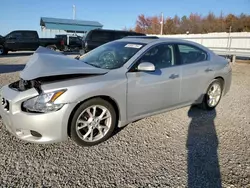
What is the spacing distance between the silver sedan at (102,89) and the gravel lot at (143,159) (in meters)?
0.25

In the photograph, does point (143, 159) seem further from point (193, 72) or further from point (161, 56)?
point (193, 72)

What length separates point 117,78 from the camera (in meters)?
3.15

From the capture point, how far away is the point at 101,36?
12438 mm

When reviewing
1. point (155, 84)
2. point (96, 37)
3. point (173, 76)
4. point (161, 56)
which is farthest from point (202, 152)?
point (96, 37)

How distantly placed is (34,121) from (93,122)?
800 mm

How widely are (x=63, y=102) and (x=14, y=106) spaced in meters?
0.61

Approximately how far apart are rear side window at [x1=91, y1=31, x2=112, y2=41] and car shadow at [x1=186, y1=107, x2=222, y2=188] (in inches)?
358

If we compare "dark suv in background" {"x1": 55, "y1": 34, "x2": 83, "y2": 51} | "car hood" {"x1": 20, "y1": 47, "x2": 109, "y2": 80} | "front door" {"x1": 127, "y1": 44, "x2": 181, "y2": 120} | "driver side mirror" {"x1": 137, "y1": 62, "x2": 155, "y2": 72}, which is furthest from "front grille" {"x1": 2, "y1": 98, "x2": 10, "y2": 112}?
"dark suv in background" {"x1": 55, "y1": 34, "x2": 83, "y2": 51}

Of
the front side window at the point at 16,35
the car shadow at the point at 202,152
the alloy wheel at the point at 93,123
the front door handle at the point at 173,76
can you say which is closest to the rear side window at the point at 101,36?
the front side window at the point at 16,35

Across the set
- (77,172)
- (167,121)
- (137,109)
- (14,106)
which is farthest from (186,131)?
(14,106)

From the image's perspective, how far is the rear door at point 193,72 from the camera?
4.03m

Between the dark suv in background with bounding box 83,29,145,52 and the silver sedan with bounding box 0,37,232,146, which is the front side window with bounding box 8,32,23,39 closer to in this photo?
the dark suv in background with bounding box 83,29,145,52

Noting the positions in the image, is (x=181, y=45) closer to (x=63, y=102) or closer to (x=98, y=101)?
(x=98, y=101)

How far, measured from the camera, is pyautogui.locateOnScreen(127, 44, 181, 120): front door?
10.9 feet
